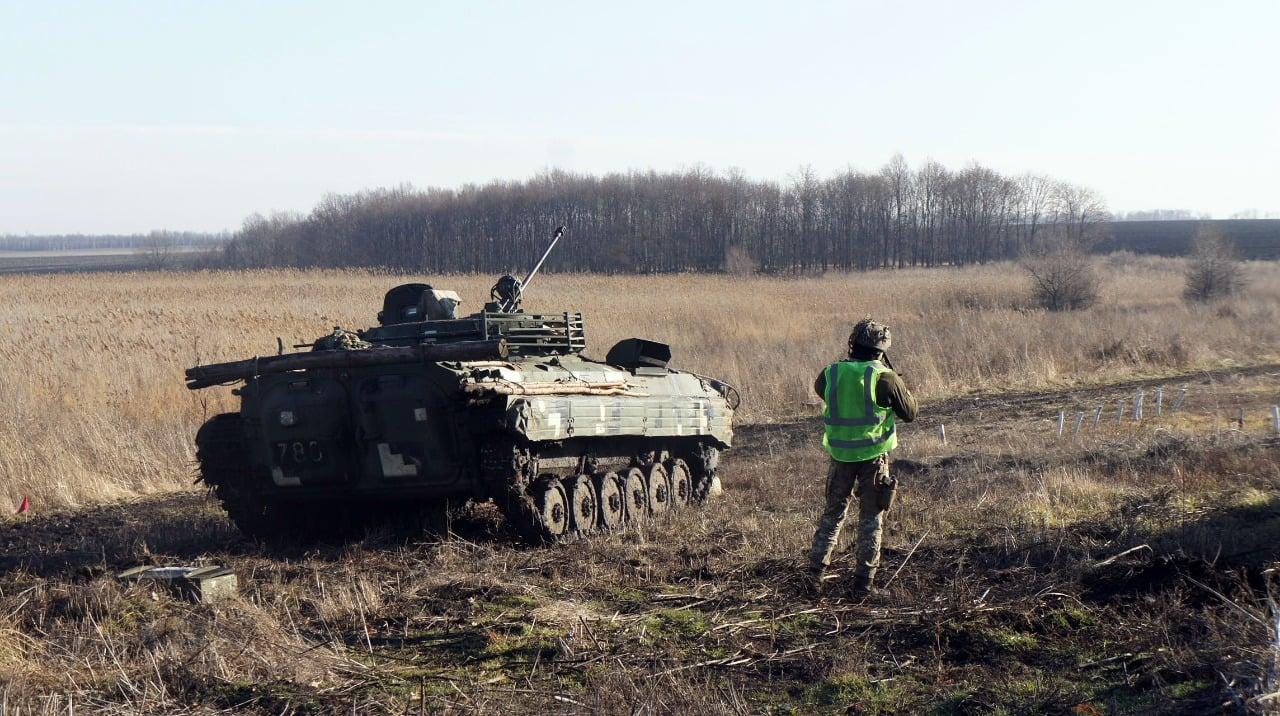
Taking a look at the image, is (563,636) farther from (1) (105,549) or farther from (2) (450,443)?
(1) (105,549)

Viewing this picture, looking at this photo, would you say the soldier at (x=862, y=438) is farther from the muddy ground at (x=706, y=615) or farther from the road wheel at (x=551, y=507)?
the road wheel at (x=551, y=507)

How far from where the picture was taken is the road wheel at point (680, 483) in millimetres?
12016

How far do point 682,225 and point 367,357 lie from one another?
5118 centimetres

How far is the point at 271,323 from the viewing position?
21.6 meters

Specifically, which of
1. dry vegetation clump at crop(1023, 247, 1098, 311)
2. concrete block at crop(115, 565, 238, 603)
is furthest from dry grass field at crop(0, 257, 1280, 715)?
dry vegetation clump at crop(1023, 247, 1098, 311)

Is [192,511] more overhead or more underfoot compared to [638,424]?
more underfoot

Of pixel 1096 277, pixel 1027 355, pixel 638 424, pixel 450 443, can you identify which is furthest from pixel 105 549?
pixel 1096 277

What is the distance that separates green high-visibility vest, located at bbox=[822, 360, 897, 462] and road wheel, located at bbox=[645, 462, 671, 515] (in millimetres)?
3953

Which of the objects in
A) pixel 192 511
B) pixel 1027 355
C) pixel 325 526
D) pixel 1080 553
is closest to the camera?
pixel 1080 553

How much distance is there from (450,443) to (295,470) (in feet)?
4.06

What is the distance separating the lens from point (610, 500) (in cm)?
1079

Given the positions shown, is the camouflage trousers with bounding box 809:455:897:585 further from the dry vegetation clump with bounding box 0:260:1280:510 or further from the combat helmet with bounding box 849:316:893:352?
the dry vegetation clump with bounding box 0:260:1280:510

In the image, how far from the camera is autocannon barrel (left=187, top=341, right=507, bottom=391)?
30.5ft

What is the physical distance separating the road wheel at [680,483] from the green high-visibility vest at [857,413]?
14.3ft
